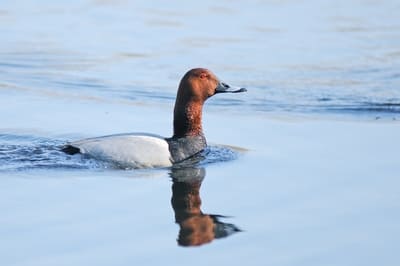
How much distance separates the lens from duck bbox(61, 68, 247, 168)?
36.7ft

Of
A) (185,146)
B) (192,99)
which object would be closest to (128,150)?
(185,146)

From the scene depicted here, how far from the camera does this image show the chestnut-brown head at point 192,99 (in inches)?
475

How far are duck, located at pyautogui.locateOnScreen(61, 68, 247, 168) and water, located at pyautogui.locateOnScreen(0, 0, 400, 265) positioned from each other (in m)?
0.19

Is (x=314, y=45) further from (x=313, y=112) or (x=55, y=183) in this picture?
(x=55, y=183)

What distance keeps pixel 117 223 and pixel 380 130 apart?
200 inches

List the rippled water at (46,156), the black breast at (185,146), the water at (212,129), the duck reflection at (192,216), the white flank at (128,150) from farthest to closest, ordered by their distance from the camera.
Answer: the black breast at (185,146) → the white flank at (128,150) → the rippled water at (46,156) → the duck reflection at (192,216) → the water at (212,129)

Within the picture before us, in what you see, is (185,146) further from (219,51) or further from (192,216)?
(219,51)

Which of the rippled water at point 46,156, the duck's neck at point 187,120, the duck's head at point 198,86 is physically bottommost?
the rippled water at point 46,156

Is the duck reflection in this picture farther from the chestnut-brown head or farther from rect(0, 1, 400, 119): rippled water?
rect(0, 1, 400, 119): rippled water

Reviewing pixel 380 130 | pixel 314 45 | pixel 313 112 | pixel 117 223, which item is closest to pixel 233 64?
pixel 314 45

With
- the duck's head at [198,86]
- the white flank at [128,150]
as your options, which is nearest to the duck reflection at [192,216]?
the white flank at [128,150]

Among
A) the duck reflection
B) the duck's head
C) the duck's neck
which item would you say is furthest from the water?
the duck's head

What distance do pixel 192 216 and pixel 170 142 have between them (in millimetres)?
2591

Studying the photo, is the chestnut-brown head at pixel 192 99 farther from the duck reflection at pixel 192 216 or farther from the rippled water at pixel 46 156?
the duck reflection at pixel 192 216
